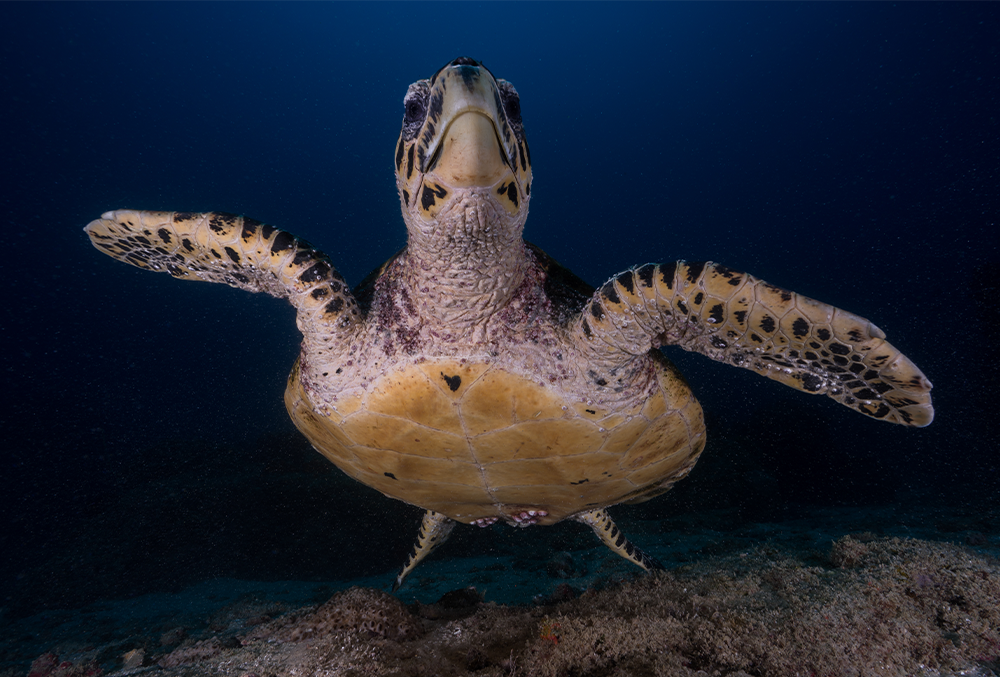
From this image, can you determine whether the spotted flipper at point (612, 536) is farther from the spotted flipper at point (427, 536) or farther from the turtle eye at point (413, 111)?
the turtle eye at point (413, 111)

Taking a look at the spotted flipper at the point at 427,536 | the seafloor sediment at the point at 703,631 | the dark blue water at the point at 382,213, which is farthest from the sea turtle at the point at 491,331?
the dark blue water at the point at 382,213

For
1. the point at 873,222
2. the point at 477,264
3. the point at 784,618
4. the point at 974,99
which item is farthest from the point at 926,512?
the point at 974,99

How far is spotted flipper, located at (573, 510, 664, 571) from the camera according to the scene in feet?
13.0

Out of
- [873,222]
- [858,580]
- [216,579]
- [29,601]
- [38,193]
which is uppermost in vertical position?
[873,222]

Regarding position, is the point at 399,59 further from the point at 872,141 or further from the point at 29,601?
the point at 29,601

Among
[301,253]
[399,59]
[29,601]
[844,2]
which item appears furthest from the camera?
[399,59]

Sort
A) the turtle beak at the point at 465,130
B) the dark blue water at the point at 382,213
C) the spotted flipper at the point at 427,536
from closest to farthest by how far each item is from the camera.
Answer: the turtle beak at the point at 465,130, the spotted flipper at the point at 427,536, the dark blue water at the point at 382,213

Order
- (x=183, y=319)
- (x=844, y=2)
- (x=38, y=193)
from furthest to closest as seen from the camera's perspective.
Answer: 1. (x=844, y=2)
2. (x=183, y=319)
3. (x=38, y=193)

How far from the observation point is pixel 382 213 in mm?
74812

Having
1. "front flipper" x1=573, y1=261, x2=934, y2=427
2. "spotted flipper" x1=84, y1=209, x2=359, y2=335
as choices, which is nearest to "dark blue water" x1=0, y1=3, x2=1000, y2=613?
"front flipper" x1=573, y1=261, x2=934, y2=427

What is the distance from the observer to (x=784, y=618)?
169cm

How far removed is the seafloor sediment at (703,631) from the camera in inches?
58.0

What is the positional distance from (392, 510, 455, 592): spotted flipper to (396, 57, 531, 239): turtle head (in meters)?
3.53

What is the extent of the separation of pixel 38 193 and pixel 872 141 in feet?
307
